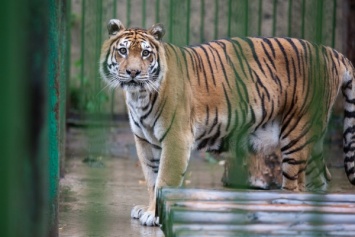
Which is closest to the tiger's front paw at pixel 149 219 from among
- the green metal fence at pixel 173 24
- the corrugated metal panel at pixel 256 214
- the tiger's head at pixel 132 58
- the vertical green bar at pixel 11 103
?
the tiger's head at pixel 132 58

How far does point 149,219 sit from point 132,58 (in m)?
0.96

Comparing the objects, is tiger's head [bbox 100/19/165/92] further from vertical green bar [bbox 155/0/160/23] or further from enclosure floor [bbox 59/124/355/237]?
vertical green bar [bbox 155/0/160/23]

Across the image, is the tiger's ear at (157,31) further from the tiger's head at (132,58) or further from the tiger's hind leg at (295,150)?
the tiger's hind leg at (295,150)

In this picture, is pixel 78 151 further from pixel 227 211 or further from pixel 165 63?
pixel 227 211

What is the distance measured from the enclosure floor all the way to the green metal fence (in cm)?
41

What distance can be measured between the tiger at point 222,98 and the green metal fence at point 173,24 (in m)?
2.46

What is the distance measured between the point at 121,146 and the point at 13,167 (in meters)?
6.73

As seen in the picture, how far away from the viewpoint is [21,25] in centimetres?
164

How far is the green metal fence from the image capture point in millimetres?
8273

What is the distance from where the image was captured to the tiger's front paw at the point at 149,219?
16.2 feet

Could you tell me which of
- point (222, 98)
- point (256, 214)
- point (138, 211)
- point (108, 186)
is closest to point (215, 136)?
point (222, 98)

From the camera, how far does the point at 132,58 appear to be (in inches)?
197

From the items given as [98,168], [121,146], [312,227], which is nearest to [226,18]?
[121,146]

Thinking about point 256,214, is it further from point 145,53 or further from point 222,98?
point 222,98
